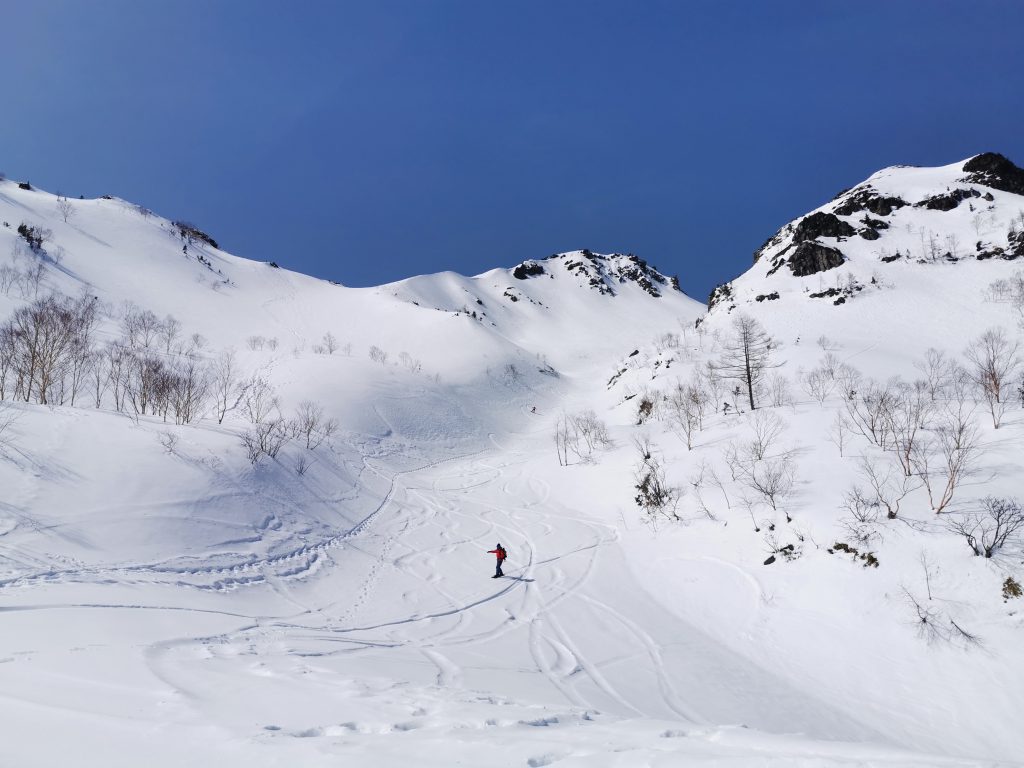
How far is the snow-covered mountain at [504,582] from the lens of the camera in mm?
4910

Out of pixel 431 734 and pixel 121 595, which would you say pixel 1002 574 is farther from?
pixel 121 595

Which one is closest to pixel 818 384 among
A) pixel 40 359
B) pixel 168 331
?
pixel 40 359

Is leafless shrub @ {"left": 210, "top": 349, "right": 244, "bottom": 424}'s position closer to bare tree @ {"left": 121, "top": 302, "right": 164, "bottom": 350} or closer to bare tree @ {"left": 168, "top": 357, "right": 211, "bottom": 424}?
bare tree @ {"left": 168, "top": 357, "right": 211, "bottom": 424}

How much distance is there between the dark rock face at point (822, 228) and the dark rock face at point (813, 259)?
6741 millimetres

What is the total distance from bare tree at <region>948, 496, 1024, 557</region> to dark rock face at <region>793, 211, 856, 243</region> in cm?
7918

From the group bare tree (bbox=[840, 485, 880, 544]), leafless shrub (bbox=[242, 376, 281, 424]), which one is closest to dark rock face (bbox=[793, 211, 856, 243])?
bare tree (bbox=[840, 485, 880, 544])

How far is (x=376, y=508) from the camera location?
84.5ft

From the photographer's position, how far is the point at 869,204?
274ft

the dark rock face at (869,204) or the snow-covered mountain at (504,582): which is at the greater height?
the dark rock face at (869,204)

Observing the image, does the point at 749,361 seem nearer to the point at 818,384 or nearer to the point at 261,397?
the point at 818,384

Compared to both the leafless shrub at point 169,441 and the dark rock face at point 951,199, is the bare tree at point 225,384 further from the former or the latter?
the dark rock face at point 951,199

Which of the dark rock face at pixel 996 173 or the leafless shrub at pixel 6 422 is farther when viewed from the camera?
the dark rock face at pixel 996 173

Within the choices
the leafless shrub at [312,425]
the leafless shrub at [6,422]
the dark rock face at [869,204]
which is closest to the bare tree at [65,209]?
the leafless shrub at [312,425]

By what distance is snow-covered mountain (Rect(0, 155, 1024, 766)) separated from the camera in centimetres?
491
